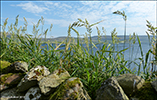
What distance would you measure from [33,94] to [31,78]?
262 mm

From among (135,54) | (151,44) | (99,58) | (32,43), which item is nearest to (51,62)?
(32,43)

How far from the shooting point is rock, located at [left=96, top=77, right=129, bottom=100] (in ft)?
5.88

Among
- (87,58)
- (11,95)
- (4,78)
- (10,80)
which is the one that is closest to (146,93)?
(87,58)

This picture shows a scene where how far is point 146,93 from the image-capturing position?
199cm

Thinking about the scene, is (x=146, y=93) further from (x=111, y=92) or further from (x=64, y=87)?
(x=64, y=87)

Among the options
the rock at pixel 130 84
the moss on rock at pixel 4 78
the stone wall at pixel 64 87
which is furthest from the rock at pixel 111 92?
the moss on rock at pixel 4 78

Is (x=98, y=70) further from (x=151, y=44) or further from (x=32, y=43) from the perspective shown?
(x=32, y=43)

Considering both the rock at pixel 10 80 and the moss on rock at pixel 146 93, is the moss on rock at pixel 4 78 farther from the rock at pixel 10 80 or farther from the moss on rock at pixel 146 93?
the moss on rock at pixel 146 93

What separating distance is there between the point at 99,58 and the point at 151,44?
918 millimetres

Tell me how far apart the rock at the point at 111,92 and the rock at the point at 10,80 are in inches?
65.3

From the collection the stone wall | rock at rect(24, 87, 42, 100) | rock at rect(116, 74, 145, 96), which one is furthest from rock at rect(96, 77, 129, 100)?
rock at rect(24, 87, 42, 100)

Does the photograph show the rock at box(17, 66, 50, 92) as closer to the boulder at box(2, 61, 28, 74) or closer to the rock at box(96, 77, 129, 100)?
the boulder at box(2, 61, 28, 74)

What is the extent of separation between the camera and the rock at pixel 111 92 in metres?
1.79

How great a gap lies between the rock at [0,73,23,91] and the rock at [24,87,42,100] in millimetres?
494
